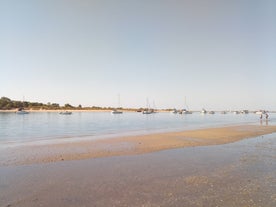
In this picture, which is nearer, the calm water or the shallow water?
the shallow water

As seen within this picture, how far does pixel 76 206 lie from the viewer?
754cm

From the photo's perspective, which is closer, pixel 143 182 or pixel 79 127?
pixel 143 182

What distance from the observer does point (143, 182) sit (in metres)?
10.0

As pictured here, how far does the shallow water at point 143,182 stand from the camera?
796 cm

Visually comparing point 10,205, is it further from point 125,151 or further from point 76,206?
point 125,151

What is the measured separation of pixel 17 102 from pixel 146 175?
20731 centimetres

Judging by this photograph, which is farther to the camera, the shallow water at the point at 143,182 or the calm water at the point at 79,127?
the calm water at the point at 79,127

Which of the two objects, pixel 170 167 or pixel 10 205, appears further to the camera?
pixel 170 167

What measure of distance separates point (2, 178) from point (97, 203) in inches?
218

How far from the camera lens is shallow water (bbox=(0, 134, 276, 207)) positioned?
7.96m

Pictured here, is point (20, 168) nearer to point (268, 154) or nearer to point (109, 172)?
point (109, 172)

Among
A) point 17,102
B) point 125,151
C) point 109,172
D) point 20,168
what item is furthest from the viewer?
point 17,102

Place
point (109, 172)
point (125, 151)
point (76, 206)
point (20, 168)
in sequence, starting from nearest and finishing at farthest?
point (76, 206)
point (109, 172)
point (20, 168)
point (125, 151)

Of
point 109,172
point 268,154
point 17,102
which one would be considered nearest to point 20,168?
point 109,172
